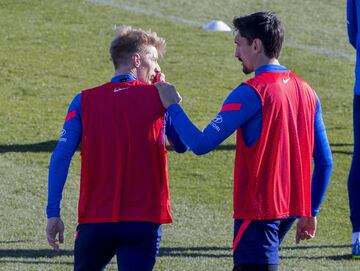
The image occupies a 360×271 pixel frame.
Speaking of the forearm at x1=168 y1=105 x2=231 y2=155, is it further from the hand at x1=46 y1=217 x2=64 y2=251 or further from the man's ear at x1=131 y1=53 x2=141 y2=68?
the hand at x1=46 y1=217 x2=64 y2=251

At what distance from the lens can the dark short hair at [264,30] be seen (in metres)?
5.27

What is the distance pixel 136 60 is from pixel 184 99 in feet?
31.1

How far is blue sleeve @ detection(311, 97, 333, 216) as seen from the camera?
555 cm

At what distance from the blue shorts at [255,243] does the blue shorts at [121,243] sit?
0.42m

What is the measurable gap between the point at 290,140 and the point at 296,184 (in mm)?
210

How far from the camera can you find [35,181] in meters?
10.9

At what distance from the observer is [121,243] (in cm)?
545

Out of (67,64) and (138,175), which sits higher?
(67,64)

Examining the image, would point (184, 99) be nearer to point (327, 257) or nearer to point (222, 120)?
point (327, 257)

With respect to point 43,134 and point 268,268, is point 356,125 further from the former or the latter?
point 43,134

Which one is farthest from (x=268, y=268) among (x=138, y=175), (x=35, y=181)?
(x=35, y=181)

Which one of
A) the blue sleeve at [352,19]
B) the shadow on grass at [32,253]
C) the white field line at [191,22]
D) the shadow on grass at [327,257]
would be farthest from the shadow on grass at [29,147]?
the white field line at [191,22]

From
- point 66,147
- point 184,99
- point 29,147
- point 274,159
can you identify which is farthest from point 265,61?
point 184,99

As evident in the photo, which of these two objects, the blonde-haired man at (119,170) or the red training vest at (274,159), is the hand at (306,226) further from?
the blonde-haired man at (119,170)
